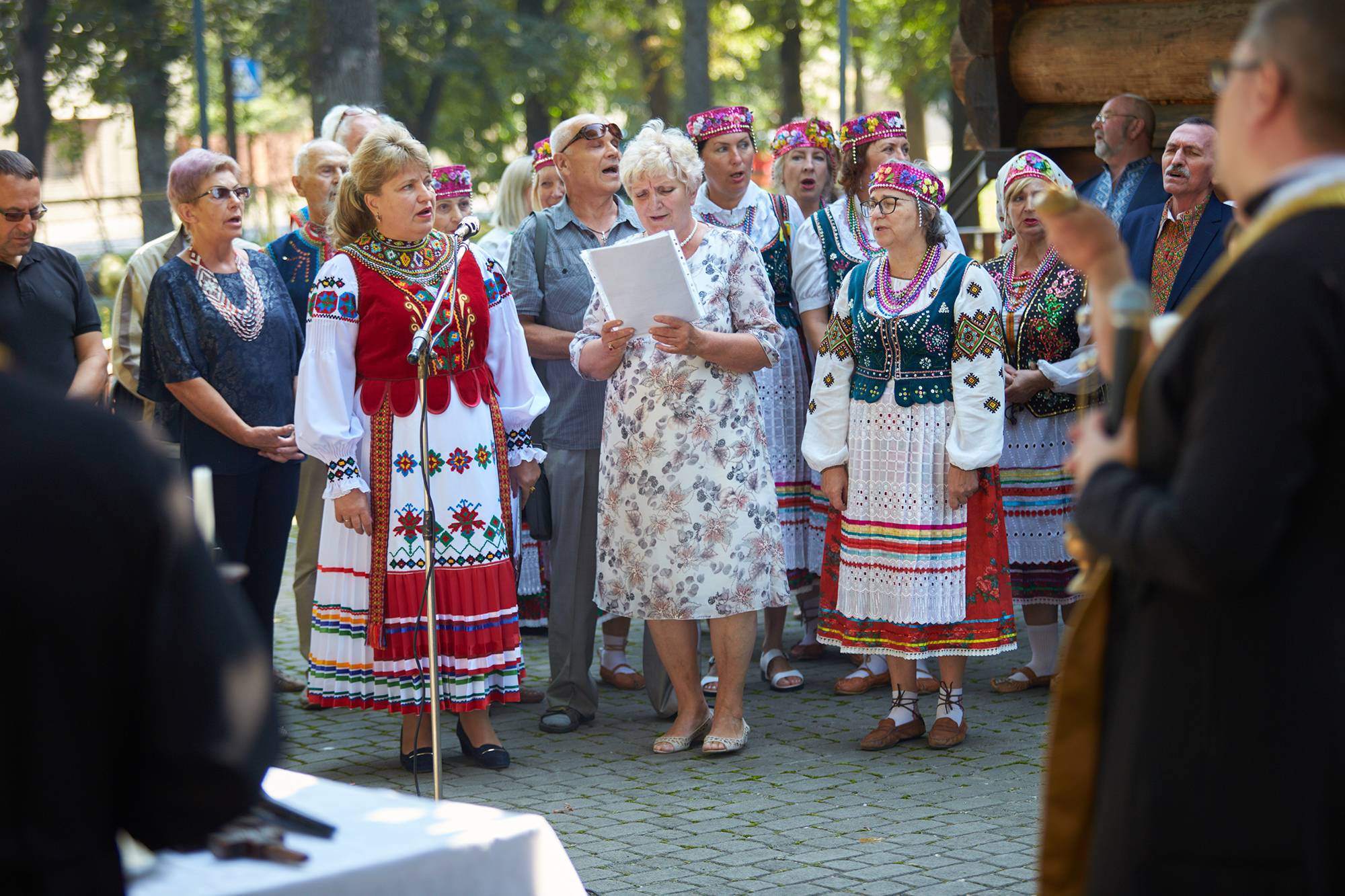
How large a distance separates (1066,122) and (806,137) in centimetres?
242

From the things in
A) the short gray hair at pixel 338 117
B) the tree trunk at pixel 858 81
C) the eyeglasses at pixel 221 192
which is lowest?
the eyeglasses at pixel 221 192

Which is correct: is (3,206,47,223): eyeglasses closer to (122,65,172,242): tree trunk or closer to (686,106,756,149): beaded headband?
(686,106,756,149): beaded headband

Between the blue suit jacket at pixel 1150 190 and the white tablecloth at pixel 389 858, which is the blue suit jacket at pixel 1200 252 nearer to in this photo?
the blue suit jacket at pixel 1150 190

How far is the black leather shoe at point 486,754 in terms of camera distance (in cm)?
589

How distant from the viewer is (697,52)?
18.9m

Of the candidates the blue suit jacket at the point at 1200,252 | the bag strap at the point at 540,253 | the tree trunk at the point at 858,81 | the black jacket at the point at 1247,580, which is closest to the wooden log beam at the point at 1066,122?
the blue suit jacket at the point at 1200,252

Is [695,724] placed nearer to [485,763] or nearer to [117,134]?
[485,763]

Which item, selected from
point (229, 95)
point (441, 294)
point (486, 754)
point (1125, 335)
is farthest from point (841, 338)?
point (229, 95)

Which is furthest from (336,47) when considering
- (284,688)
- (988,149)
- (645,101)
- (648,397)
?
(645,101)

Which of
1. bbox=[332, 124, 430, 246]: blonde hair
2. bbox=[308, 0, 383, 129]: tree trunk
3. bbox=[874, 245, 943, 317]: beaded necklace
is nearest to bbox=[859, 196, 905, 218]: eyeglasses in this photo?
bbox=[874, 245, 943, 317]: beaded necklace

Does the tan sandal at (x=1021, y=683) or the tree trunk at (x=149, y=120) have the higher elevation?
the tree trunk at (x=149, y=120)

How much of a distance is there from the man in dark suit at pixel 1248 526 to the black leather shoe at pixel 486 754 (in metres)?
3.87

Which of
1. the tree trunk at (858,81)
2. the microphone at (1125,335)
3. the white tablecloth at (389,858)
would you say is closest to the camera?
the microphone at (1125,335)

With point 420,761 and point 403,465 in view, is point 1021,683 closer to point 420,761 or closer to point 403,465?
point 420,761
